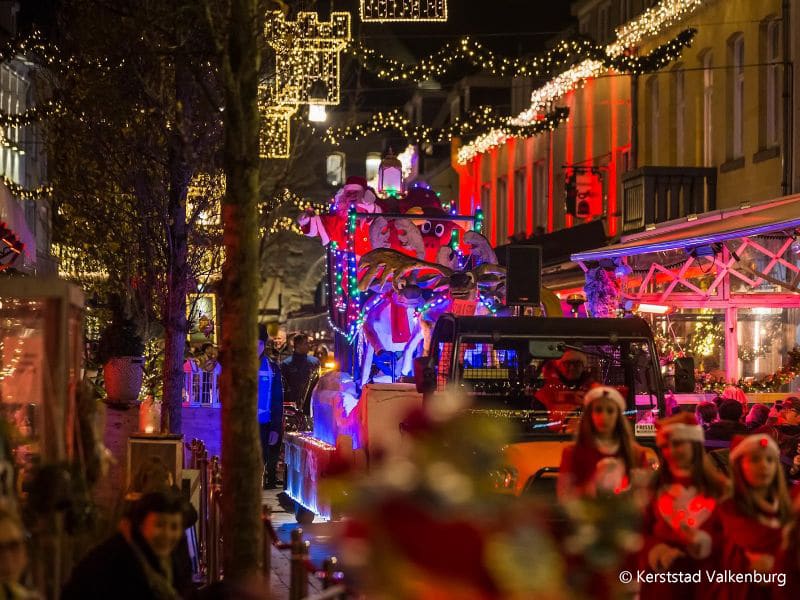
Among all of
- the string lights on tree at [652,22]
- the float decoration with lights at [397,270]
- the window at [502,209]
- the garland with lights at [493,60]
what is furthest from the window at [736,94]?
the window at [502,209]

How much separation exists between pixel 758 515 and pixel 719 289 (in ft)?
43.2

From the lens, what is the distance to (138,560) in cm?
632

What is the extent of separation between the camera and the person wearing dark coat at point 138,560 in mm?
6145

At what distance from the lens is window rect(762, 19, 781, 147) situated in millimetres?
24078

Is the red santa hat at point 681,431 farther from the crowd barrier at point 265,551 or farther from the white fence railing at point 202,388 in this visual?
the white fence railing at point 202,388

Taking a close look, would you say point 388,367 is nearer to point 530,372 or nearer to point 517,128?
Answer: point 530,372

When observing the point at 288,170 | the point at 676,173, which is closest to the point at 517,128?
the point at 676,173

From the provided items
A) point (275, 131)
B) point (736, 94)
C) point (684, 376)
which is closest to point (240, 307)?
point (684, 376)

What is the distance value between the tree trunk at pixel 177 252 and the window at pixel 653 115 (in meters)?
16.1

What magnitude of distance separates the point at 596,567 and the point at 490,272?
33.5 ft

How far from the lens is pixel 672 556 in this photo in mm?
7027

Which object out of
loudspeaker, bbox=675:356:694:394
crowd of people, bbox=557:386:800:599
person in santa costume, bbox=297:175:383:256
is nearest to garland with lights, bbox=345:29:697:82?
person in santa costume, bbox=297:175:383:256

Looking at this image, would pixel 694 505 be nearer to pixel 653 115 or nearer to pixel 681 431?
pixel 681 431

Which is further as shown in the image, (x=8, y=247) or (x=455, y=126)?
(x=455, y=126)
